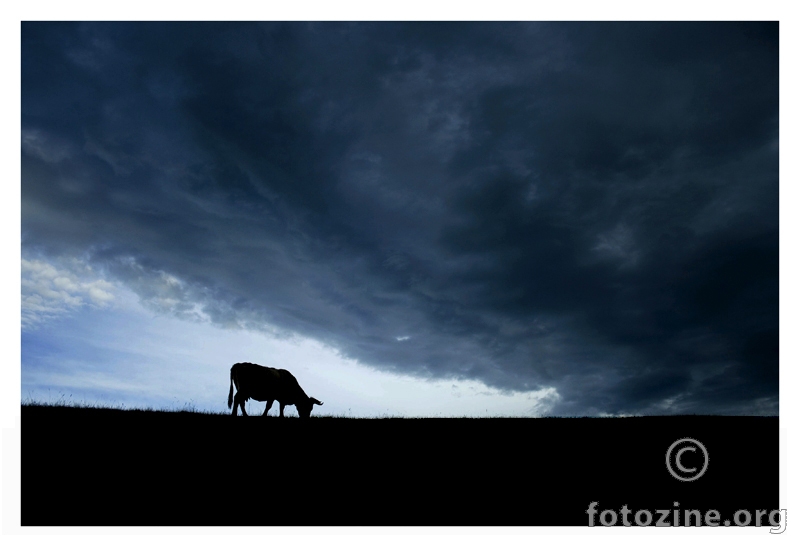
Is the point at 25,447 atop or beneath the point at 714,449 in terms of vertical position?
atop

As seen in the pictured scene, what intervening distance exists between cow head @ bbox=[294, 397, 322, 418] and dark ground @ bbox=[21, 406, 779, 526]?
6302mm

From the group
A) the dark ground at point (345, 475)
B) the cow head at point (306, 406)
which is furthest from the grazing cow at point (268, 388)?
the dark ground at point (345, 475)

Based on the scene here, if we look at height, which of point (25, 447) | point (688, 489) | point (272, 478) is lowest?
point (688, 489)

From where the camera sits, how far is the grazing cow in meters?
20.8

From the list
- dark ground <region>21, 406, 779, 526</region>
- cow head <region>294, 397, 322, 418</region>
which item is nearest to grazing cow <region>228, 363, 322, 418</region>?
cow head <region>294, 397, 322, 418</region>

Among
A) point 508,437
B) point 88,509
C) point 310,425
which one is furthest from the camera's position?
point 310,425

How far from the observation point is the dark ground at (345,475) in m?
8.30

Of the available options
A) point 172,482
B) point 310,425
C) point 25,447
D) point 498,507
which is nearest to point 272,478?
point 172,482

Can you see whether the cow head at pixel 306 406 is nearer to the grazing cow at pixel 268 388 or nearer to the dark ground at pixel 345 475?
the grazing cow at pixel 268 388

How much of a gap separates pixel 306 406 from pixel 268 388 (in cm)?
221

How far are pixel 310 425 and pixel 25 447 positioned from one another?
892 centimetres

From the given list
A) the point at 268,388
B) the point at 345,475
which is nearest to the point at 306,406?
the point at 268,388

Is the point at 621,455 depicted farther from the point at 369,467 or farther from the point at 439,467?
the point at 369,467

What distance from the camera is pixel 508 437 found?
15484 millimetres
